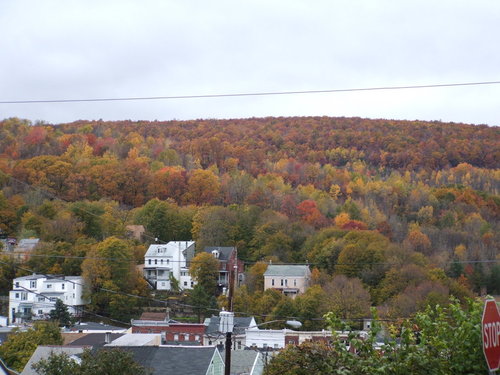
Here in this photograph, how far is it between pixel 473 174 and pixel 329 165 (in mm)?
25512

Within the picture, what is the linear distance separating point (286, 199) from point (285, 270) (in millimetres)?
35099

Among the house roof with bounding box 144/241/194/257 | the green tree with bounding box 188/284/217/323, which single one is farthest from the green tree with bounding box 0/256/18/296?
the green tree with bounding box 188/284/217/323

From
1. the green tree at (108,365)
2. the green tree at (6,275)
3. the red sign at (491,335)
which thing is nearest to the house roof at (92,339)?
the green tree at (108,365)

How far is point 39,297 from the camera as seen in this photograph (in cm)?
6450

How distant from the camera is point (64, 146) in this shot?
149 meters

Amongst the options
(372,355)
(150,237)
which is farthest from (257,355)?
(150,237)

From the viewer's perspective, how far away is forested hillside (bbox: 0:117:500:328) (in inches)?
2783

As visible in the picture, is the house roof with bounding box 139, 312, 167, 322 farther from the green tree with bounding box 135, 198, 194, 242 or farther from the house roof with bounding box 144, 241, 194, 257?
the green tree with bounding box 135, 198, 194, 242

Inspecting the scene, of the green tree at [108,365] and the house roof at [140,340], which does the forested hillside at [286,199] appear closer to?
the house roof at [140,340]

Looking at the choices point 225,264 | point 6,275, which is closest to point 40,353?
point 6,275

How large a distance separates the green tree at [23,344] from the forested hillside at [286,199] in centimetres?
1875

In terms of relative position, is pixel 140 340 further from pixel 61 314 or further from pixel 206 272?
pixel 206 272

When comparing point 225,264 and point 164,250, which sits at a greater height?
point 164,250

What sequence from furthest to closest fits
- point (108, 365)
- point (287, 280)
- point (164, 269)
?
point (164, 269), point (287, 280), point (108, 365)
